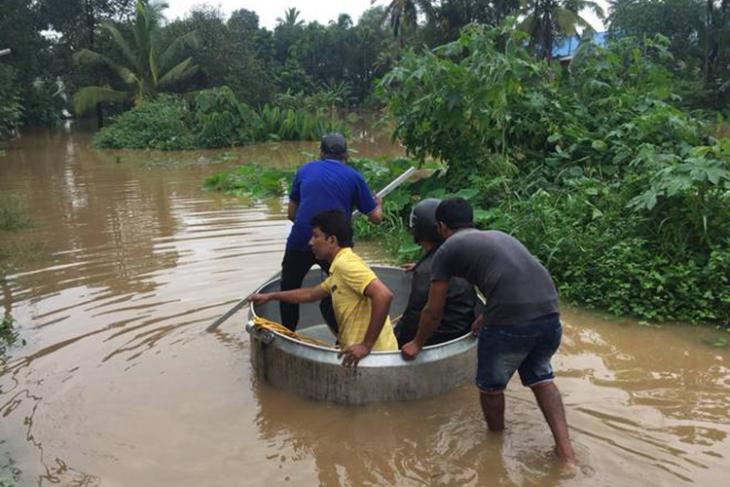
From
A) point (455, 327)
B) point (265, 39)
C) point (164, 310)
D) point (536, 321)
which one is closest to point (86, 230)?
point (164, 310)

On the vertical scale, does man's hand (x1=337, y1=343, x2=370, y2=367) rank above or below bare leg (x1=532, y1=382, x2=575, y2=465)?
above

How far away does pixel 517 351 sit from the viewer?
10.2 feet

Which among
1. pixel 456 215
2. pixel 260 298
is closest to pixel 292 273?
pixel 260 298

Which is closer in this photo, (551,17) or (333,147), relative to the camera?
(333,147)

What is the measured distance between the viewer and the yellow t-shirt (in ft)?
11.5

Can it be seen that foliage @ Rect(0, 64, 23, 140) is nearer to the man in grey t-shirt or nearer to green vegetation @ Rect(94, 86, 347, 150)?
green vegetation @ Rect(94, 86, 347, 150)

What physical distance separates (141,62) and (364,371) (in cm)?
2632

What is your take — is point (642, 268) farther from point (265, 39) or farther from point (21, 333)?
point (265, 39)

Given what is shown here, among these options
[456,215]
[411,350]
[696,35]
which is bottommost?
[411,350]

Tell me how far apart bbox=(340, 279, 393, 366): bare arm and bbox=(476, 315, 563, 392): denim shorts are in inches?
20.9

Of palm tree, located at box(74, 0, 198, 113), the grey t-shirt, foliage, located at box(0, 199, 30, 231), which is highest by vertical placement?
palm tree, located at box(74, 0, 198, 113)

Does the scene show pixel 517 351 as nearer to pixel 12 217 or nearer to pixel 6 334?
pixel 6 334

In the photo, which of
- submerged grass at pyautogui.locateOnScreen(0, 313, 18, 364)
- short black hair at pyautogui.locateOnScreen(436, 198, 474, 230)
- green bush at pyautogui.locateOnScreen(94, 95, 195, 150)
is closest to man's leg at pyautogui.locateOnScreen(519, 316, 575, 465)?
short black hair at pyautogui.locateOnScreen(436, 198, 474, 230)

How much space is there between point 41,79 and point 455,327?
32872 millimetres
